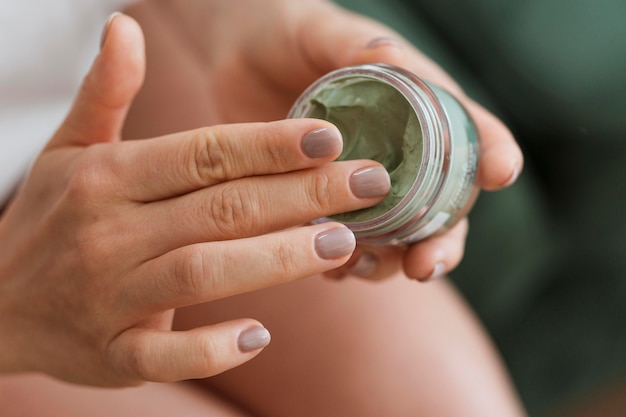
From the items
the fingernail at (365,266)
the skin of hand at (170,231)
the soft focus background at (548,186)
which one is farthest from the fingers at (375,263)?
the soft focus background at (548,186)

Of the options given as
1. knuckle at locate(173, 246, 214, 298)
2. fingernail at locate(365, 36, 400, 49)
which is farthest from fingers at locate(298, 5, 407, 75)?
knuckle at locate(173, 246, 214, 298)

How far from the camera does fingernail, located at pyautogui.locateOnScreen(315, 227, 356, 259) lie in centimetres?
39

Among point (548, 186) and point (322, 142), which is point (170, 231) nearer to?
point (322, 142)

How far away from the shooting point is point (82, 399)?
0.49m

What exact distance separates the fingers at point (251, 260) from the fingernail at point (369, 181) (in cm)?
3

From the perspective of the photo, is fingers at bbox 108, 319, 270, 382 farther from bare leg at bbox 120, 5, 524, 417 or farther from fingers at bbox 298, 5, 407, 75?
fingers at bbox 298, 5, 407, 75

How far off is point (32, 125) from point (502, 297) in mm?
619

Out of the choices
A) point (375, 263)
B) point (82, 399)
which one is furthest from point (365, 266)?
point (82, 399)

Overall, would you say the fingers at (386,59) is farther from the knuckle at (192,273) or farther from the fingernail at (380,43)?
the knuckle at (192,273)

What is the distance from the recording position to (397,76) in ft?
1.44

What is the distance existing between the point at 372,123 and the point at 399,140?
0.08 feet

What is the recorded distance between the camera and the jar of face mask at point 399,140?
43 cm

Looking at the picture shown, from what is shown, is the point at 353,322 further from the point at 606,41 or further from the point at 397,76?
the point at 606,41

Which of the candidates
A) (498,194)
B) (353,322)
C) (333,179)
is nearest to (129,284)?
(333,179)
